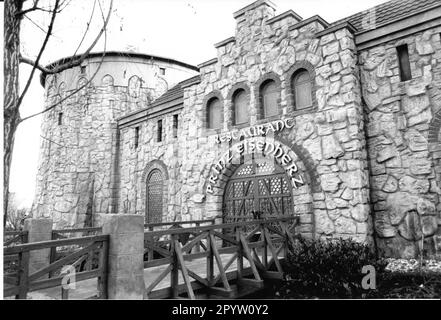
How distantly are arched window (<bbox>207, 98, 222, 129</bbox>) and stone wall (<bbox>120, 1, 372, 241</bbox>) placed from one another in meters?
0.20

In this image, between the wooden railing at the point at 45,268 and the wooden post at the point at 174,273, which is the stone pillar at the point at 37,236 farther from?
the wooden post at the point at 174,273

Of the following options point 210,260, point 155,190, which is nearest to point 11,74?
point 210,260

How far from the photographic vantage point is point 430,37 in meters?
7.09

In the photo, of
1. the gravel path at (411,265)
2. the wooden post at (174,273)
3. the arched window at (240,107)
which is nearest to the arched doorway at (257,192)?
the arched window at (240,107)

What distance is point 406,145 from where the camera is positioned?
7.12 metres

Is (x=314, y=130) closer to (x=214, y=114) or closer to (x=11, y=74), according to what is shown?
(x=214, y=114)

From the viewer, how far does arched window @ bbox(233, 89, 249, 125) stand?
9617mm

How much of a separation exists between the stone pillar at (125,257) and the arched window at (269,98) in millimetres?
5775

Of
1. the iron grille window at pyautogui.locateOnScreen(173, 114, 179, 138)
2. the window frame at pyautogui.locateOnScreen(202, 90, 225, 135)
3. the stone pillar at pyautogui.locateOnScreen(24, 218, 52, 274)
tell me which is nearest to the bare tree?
the stone pillar at pyautogui.locateOnScreen(24, 218, 52, 274)

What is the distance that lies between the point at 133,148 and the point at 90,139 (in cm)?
243

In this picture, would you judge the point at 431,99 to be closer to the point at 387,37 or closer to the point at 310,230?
the point at 387,37

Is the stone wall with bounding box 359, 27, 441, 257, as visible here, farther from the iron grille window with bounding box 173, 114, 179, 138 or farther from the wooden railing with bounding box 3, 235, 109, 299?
the iron grille window with bounding box 173, 114, 179, 138

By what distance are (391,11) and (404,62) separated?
1.92m
